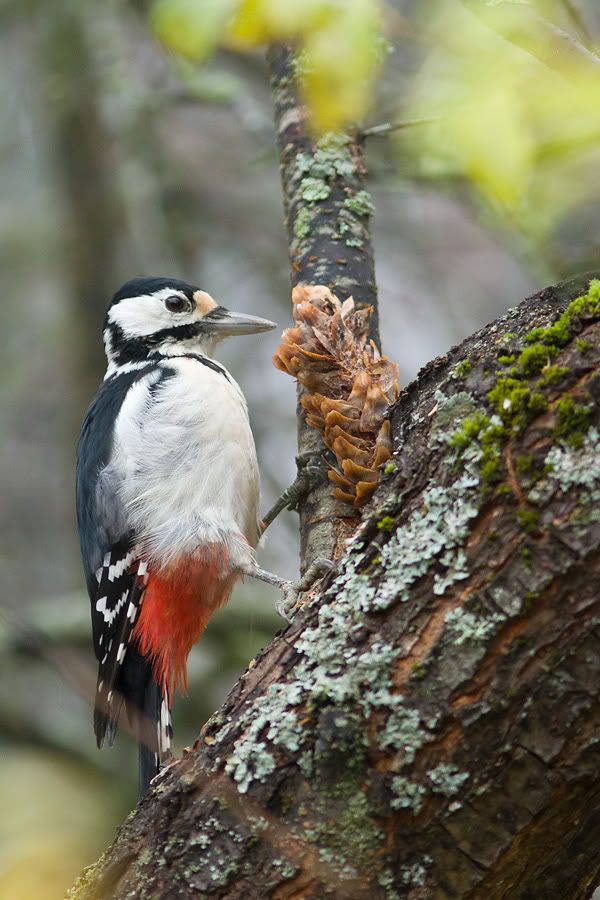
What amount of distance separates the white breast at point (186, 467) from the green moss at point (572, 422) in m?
1.86

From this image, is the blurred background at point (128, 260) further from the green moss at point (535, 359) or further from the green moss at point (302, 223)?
the green moss at point (535, 359)

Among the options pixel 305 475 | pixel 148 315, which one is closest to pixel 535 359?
pixel 305 475

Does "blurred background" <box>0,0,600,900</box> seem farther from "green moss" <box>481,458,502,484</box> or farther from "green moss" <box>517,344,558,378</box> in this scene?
"green moss" <box>481,458,502,484</box>

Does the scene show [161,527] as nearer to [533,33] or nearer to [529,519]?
[529,519]

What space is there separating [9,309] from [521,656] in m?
5.88

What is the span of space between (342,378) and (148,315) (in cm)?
160

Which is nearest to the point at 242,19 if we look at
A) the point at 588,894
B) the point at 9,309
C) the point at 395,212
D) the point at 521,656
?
the point at 521,656

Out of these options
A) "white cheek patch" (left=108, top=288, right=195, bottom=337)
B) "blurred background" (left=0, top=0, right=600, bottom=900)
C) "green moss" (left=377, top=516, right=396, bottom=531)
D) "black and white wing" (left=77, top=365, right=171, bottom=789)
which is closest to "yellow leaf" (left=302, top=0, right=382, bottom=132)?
"green moss" (left=377, top=516, right=396, bottom=531)

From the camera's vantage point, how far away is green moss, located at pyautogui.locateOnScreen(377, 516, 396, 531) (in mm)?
1749

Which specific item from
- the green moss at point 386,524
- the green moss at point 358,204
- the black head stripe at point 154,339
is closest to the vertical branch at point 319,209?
the green moss at point 358,204

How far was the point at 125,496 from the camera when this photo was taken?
11.3 ft

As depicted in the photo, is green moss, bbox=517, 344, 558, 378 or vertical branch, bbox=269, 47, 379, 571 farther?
vertical branch, bbox=269, 47, 379, 571

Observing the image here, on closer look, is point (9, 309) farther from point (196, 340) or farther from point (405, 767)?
point (405, 767)

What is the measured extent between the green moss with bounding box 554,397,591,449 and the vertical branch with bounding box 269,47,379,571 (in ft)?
3.59
